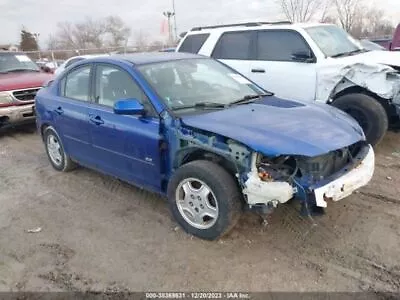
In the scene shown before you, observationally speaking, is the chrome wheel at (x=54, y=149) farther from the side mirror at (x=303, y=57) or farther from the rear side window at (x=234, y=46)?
the side mirror at (x=303, y=57)

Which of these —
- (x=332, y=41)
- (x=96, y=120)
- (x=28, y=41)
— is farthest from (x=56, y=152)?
(x=28, y=41)

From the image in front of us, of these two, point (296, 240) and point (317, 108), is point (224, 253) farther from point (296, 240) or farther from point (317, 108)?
point (317, 108)

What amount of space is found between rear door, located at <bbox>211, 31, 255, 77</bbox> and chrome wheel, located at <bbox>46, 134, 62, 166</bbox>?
3266mm

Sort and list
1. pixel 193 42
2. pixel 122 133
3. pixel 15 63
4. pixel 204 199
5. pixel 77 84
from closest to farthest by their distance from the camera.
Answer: pixel 204 199
pixel 122 133
pixel 77 84
pixel 193 42
pixel 15 63

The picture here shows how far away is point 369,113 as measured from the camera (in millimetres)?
5609

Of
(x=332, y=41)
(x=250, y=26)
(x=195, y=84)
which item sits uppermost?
(x=250, y=26)

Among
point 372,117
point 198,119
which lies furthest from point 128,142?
point 372,117

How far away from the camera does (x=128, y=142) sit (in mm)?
4070

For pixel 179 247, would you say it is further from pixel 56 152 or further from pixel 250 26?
pixel 250 26

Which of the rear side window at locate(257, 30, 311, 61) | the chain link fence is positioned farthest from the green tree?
the rear side window at locate(257, 30, 311, 61)

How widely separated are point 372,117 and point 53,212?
427 centimetres

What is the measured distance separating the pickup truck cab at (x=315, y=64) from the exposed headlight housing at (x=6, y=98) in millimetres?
3527

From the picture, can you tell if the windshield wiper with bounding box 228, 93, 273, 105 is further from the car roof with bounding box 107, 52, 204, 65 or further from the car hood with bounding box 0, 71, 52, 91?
the car hood with bounding box 0, 71, 52, 91

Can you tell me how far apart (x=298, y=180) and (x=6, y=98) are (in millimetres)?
6555
